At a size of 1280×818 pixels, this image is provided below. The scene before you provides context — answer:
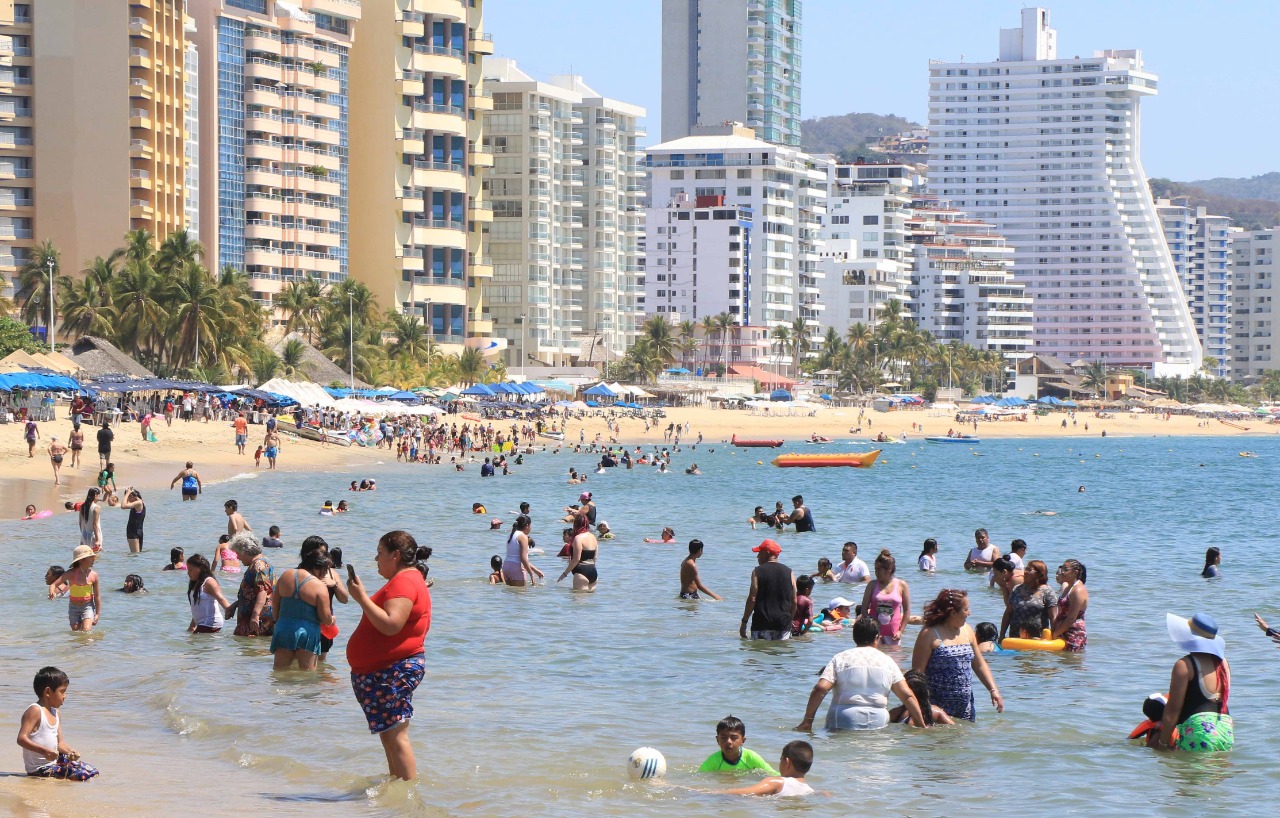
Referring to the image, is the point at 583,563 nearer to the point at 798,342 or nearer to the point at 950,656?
the point at 950,656

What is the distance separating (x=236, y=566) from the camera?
24.8m

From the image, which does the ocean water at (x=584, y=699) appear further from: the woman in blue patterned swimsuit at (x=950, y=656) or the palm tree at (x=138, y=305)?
the palm tree at (x=138, y=305)

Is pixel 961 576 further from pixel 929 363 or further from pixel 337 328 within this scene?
pixel 929 363

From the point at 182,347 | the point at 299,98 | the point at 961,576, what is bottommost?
the point at 961,576

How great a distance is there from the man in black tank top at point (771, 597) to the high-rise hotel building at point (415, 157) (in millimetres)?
99550

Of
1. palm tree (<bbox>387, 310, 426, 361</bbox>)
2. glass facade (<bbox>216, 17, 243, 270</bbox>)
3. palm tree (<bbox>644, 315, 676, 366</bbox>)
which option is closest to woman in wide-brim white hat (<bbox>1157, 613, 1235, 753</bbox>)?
palm tree (<bbox>387, 310, 426, 361</bbox>)

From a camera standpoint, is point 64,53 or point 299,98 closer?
point 64,53

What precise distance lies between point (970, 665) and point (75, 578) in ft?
33.3

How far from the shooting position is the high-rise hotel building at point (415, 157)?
116 metres

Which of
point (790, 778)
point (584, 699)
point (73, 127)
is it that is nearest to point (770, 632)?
point (584, 699)

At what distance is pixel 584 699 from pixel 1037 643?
549 cm

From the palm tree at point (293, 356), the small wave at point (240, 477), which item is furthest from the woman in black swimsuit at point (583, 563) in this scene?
the palm tree at point (293, 356)

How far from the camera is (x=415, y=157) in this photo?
118 meters

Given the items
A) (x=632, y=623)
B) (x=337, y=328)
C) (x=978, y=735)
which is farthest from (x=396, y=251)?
(x=978, y=735)
